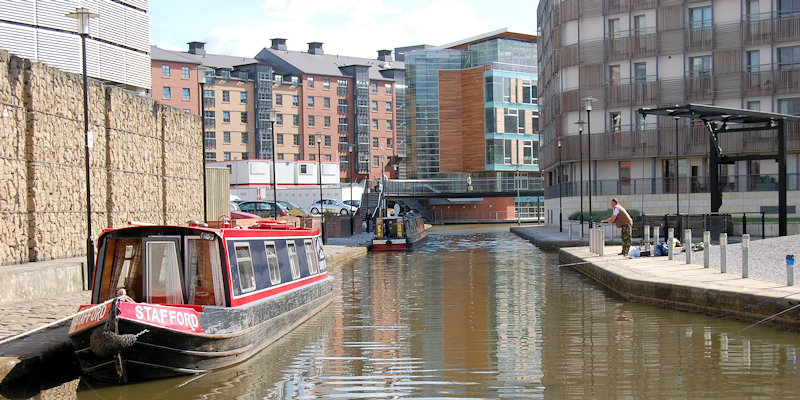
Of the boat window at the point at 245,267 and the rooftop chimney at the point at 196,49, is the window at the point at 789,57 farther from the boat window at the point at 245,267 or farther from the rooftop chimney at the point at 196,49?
the rooftop chimney at the point at 196,49

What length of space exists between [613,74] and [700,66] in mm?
4823

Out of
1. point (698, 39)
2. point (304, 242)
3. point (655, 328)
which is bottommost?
point (655, 328)

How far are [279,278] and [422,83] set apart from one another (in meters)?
74.5

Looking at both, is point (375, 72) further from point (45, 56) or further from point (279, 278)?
point (279, 278)

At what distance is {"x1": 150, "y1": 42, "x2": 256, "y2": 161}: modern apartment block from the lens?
87.7 m

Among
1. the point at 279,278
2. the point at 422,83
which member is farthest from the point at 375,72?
the point at 279,278

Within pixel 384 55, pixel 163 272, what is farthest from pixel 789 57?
pixel 384 55

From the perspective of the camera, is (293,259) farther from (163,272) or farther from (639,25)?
(639,25)

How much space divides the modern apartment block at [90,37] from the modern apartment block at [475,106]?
194ft

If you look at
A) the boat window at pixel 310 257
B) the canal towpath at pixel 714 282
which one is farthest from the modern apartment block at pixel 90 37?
the canal towpath at pixel 714 282

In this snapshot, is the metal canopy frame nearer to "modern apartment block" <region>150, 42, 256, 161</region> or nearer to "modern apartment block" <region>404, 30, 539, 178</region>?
"modern apartment block" <region>404, 30, 539, 178</region>

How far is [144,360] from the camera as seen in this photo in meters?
11.1

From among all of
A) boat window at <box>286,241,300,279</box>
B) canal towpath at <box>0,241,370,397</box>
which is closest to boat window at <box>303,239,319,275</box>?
boat window at <box>286,241,300,279</box>

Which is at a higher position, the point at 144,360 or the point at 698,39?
the point at 698,39
